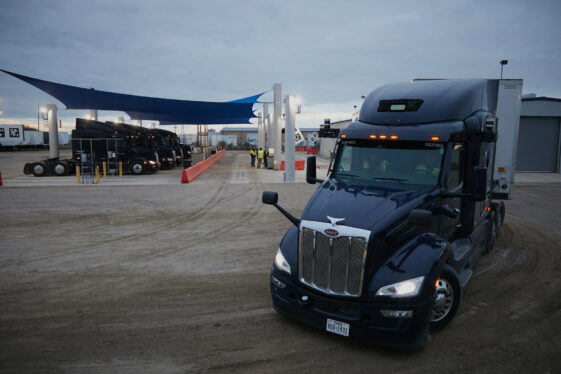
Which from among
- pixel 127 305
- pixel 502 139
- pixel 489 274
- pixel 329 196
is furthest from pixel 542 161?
pixel 127 305

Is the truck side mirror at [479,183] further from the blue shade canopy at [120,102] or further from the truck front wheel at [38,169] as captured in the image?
the truck front wheel at [38,169]

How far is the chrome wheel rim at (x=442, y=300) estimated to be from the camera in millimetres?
4586

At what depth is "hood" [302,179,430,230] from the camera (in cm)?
436

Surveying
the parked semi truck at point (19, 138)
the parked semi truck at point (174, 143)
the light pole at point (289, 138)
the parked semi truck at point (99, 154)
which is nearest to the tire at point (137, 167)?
the parked semi truck at point (99, 154)

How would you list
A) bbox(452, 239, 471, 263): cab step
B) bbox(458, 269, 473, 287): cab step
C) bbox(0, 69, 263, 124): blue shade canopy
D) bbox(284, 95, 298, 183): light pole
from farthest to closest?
bbox(284, 95, 298, 183): light pole
bbox(0, 69, 263, 124): blue shade canopy
bbox(458, 269, 473, 287): cab step
bbox(452, 239, 471, 263): cab step

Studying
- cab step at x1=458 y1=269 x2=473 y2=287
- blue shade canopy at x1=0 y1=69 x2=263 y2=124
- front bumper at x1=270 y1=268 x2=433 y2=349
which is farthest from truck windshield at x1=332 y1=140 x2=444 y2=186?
blue shade canopy at x1=0 y1=69 x2=263 y2=124

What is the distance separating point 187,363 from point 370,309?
211cm

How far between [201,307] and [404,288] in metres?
2.97

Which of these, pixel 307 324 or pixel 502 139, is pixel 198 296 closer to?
pixel 307 324

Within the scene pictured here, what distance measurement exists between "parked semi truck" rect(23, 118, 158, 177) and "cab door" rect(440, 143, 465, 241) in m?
22.1

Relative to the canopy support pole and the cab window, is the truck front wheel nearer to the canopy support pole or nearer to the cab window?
the canopy support pole

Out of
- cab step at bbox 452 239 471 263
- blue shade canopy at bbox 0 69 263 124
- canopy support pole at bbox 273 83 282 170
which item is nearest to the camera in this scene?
cab step at bbox 452 239 471 263

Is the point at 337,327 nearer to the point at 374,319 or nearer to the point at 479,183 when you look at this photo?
the point at 374,319

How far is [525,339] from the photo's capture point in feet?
14.8
